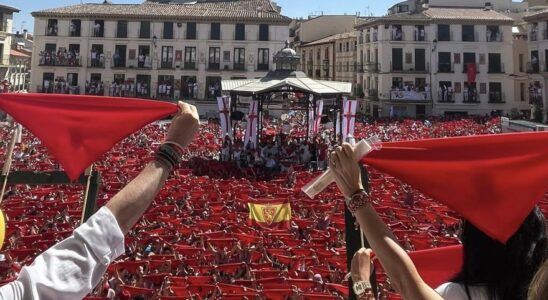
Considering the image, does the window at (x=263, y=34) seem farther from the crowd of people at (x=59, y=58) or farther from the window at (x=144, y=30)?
the crowd of people at (x=59, y=58)

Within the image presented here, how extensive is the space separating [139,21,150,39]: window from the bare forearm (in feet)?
189

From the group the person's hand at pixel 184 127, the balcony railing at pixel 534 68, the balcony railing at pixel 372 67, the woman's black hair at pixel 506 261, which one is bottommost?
the woman's black hair at pixel 506 261

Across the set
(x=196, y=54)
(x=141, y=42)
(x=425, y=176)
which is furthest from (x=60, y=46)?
(x=425, y=176)

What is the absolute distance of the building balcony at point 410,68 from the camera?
2281 inches

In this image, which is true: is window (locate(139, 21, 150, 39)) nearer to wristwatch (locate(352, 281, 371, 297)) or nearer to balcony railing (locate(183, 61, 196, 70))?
balcony railing (locate(183, 61, 196, 70))

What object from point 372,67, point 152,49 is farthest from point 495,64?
point 152,49

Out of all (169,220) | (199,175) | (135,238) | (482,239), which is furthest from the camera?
(199,175)

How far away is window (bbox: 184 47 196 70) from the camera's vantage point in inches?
2213

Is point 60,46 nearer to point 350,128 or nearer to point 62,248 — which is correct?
point 350,128

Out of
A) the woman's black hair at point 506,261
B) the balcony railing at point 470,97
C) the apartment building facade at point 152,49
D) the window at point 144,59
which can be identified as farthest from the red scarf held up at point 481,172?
the balcony railing at point 470,97

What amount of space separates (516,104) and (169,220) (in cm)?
5613

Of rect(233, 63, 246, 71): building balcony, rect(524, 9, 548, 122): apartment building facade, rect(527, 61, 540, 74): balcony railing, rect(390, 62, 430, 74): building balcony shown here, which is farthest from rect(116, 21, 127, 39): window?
rect(527, 61, 540, 74): balcony railing

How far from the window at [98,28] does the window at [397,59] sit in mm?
35161

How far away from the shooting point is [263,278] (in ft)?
29.8
